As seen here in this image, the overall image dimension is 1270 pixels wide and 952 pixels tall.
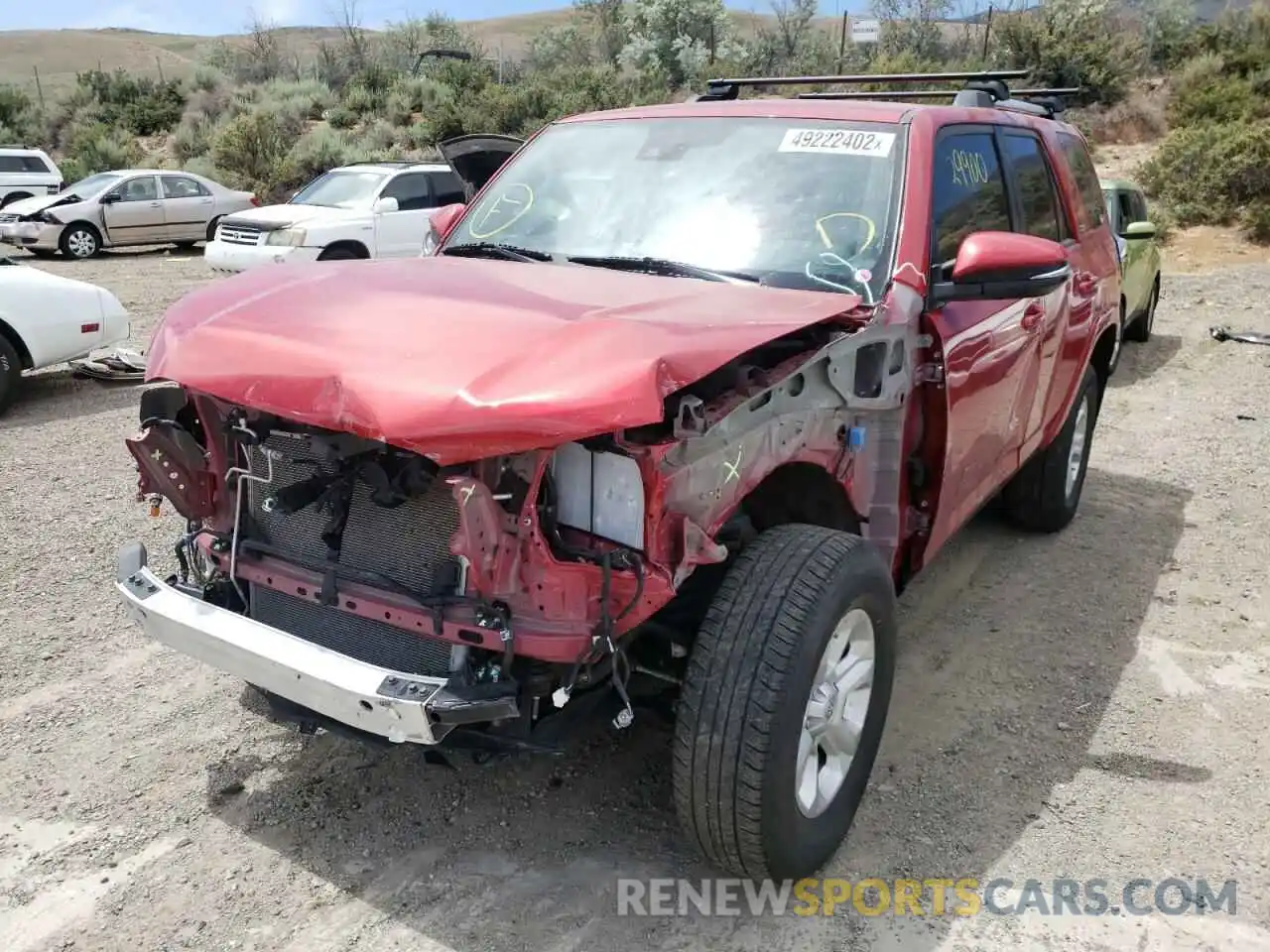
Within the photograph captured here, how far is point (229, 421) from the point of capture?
2.81 m

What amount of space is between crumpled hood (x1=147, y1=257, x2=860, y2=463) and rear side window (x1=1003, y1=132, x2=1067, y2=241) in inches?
67.0

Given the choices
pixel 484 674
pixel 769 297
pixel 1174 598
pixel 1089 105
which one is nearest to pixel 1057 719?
pixel 1174 598

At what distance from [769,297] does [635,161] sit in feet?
3.70

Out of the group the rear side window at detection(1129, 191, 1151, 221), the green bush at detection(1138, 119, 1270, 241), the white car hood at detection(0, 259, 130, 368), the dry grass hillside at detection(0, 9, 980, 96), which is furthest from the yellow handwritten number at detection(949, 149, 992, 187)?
the dry grass hillside at detection(0, 9, 980, 96)

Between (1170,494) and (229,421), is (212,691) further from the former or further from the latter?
(1170,494)

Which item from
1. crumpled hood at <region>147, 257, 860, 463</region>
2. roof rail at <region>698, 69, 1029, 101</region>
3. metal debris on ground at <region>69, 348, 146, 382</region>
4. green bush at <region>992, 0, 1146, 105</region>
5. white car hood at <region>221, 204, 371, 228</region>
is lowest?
metal debris on ground at <region>69, 348, 146, 382</region>

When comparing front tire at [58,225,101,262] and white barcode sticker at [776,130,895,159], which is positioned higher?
white barcode sticker at [776,130,895,159]

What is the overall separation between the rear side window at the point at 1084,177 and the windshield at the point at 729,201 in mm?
1894

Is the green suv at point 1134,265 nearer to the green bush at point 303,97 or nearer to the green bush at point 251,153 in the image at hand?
the green bush at point 251,153

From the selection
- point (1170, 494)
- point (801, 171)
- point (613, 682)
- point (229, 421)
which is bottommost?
point (1170, 494)

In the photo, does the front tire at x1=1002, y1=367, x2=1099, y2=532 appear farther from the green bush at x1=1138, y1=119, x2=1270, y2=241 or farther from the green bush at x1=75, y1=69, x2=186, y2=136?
the green bush at x1=75, y1=69, x2=186, y2=136

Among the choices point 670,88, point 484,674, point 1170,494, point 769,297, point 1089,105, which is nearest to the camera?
point 484,674

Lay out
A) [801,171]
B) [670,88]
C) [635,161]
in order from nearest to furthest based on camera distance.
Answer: [801,171]
[635,161]
[670,88]

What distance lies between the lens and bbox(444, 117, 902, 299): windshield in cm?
334
